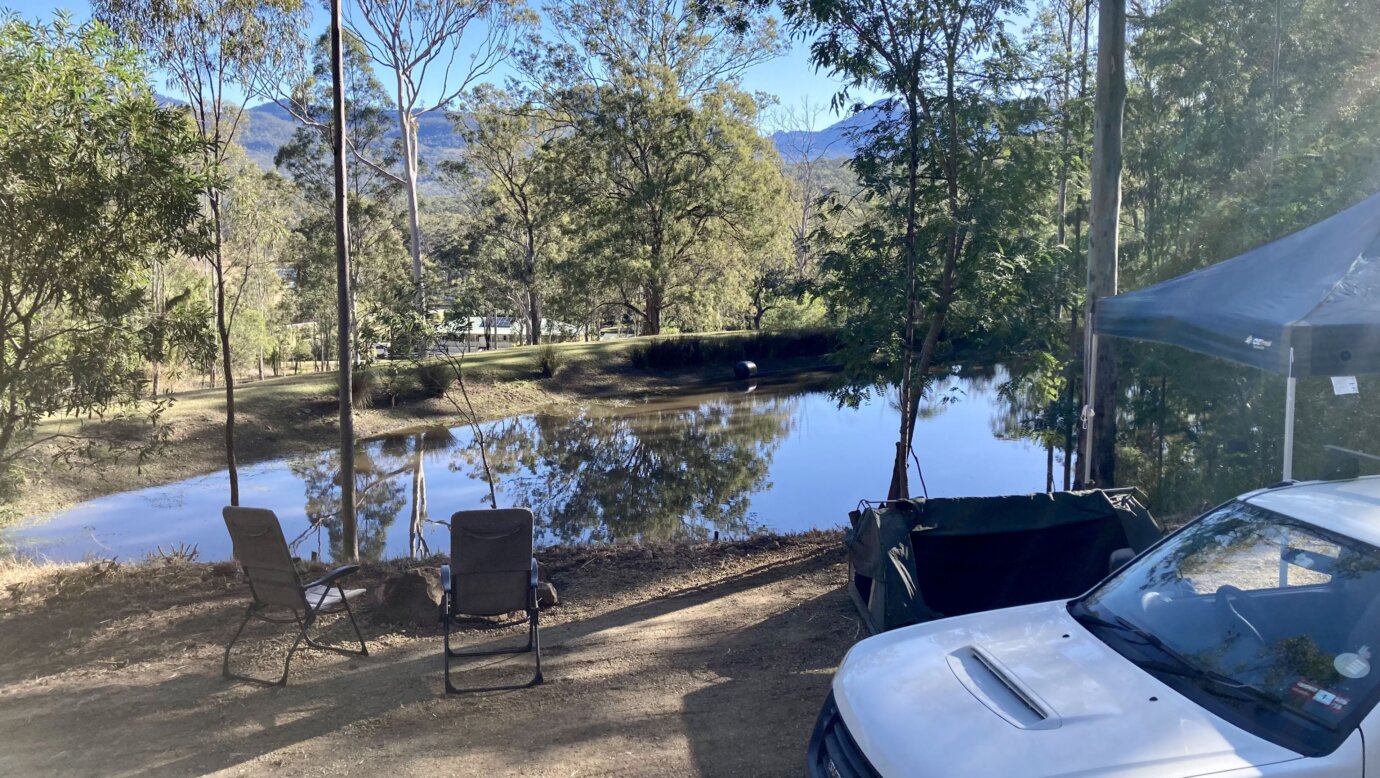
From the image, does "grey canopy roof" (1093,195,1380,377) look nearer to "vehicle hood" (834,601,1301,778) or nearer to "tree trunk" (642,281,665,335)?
"vehicle hood" (834,601,1301,778)

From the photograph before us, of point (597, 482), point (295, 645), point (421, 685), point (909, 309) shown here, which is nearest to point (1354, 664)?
point (421, 685)

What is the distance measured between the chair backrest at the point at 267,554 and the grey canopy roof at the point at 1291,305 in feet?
17.3

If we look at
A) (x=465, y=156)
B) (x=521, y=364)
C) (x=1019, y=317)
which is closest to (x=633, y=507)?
(x=1019, y=317)

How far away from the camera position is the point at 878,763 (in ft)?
8.24

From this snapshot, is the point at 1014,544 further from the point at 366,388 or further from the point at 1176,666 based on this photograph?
the point at 366,388

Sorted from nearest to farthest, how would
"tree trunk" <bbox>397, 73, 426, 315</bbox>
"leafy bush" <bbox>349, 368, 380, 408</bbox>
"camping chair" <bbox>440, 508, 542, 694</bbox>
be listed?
"camping chair" <bbox>440, 508, 542, 694</bbox> → "leafy bush" <bbox>349, 368, 380, 408</bbox> → "tree trunk" <bbox>397, 73, 426, 315</bbox>

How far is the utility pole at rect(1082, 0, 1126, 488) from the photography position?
7250 mm

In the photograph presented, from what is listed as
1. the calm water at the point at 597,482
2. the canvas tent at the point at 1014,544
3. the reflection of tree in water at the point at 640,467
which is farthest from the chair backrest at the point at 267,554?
the reflection of tree in water at the point at 640,467

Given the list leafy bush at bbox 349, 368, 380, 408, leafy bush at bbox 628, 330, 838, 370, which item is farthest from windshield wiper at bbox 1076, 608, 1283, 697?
leafy bush at bbox 628, 330, 838, 370

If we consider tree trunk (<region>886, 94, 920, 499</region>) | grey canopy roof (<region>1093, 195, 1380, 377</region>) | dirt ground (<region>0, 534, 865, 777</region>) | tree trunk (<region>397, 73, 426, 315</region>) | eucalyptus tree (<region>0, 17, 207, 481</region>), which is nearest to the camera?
dirt ground (<region>0, 534, 865, 777</region>)

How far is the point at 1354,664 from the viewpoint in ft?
8.00

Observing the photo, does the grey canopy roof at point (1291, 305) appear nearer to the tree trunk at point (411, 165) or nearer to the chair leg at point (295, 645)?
the chair leg at point (295, 645)

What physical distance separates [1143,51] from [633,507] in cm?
1234

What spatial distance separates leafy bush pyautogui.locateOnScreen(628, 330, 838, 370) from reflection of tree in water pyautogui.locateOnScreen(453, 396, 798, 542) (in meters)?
6.04
